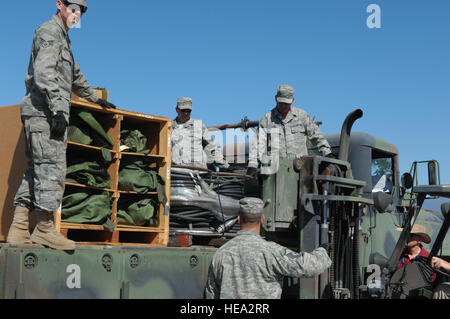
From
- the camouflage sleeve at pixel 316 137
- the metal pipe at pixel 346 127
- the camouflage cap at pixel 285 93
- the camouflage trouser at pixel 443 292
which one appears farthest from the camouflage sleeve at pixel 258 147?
the camouflage trouser at pixel 443 292

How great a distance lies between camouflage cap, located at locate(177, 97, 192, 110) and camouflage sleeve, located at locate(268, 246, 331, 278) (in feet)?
11.9

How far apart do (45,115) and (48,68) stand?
369 millimetres

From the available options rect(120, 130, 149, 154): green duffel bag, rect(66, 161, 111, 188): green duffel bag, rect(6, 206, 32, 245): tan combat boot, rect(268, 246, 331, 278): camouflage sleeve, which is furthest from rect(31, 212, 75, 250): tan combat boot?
rect(268, 246, 331, 278): camouflage sleeve

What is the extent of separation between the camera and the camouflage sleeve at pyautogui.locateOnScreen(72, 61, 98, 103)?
543 cm

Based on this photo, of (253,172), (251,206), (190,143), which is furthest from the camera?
(190,143)

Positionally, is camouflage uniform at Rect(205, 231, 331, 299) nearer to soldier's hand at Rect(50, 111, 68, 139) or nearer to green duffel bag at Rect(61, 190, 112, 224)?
green duffel bag at Rect(61, 190, 112, 224)

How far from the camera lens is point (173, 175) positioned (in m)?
6.45

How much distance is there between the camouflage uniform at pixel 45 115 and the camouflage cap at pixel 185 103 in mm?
2652

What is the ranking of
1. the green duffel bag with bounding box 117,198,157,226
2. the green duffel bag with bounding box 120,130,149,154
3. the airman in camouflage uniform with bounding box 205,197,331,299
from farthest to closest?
the green duffel bag with bounding box 120,130,149,154
the green duffel bag with bounding box 117,198,157,226
the airman in camouflage uniform with bounding box 205,197,331,299

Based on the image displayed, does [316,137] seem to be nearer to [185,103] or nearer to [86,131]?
[185,103]

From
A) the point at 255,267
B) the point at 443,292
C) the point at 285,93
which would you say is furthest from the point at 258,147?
the point at 255,267

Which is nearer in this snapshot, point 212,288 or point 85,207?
point 212,288

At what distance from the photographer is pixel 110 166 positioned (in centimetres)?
567

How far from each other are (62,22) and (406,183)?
3.92 m
